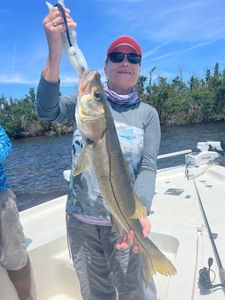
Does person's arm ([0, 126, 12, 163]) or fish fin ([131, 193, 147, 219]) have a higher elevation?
person's arm ([0, 126, 12, 163])

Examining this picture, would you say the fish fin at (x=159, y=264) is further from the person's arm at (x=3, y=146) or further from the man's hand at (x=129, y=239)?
the person's arm at (x=3, y=146)

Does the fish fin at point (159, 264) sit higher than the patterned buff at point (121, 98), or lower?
lower

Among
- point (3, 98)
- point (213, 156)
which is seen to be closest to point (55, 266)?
point (213, 156)

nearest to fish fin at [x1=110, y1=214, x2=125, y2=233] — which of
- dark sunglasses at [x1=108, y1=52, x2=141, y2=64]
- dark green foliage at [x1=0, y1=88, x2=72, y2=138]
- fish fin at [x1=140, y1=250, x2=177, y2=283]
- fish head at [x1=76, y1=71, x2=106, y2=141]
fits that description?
fish fin at [x1=140, y1=250, x2=177, y2=283]

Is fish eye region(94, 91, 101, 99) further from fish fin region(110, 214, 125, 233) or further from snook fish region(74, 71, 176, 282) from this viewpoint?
fish fin region(110, 214, 125, 233)

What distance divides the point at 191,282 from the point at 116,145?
1605mm

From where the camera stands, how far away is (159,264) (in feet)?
8.16

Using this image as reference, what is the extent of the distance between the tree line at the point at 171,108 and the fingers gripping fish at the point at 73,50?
176 feet

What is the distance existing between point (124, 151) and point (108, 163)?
0.38m

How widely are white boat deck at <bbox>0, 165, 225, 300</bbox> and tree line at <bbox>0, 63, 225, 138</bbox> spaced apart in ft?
166

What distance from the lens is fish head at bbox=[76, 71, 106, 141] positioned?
2145 millimetres

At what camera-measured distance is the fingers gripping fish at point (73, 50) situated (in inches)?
85.7

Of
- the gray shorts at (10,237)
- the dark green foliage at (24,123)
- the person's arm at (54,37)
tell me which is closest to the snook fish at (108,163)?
the person's arm at (54,37)

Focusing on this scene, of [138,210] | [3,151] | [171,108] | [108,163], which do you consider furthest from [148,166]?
[171,108]
